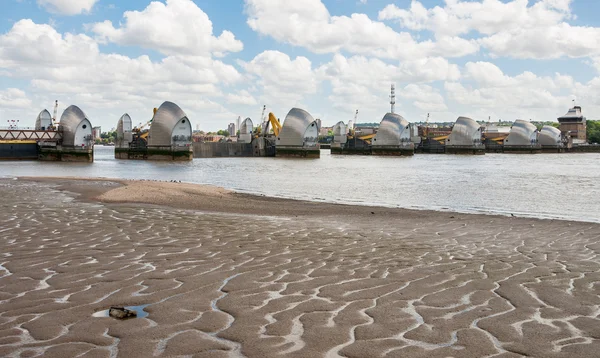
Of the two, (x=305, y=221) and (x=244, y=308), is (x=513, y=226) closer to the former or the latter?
(x=305, y=221)

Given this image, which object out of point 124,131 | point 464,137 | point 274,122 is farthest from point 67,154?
point 464,137

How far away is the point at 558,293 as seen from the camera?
21.1 feet

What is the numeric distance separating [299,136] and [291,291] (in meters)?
106

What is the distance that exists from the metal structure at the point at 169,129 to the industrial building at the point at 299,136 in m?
23.2

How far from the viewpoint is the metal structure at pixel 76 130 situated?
295 ft

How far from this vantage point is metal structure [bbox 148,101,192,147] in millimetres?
94938

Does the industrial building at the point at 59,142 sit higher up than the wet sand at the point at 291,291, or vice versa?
the industrial building at the point at 59,142

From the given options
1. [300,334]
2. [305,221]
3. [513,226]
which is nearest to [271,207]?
[305,221]

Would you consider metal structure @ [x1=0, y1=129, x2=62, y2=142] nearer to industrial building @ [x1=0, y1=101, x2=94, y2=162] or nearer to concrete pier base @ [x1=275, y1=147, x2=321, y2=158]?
industrial building @ [x1=0, y1=101, x2=94, y2=162]

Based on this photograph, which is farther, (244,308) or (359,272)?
(359,272)

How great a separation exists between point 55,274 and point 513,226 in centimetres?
1183

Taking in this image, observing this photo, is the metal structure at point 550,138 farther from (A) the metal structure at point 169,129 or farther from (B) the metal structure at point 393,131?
(A) the metal structure at point 169,129

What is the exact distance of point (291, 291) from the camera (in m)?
6.25

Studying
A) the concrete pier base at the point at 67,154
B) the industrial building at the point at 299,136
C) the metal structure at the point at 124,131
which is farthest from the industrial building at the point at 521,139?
the concrete pier base at the point at 67,154
